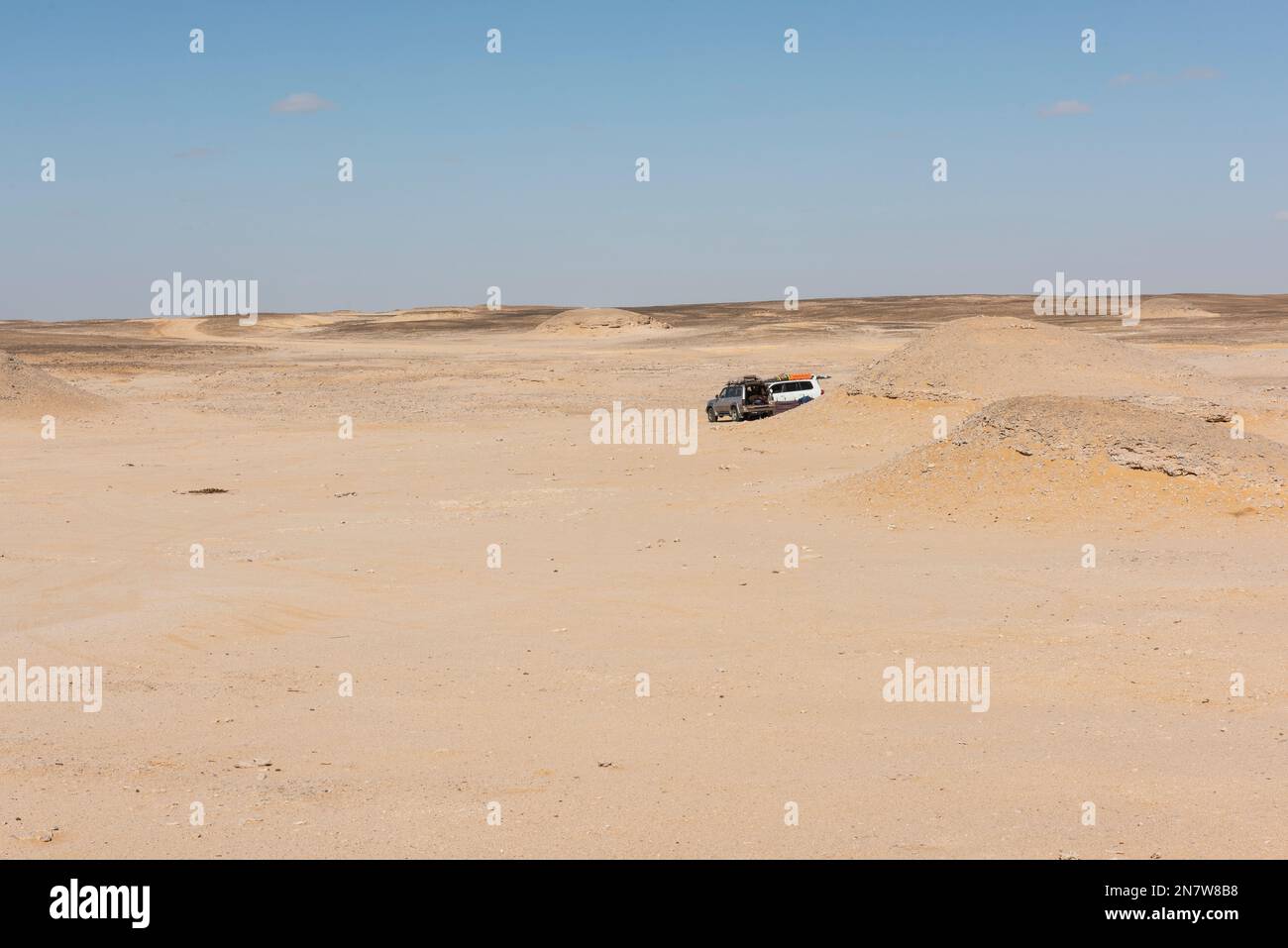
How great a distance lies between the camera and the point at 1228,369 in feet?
172

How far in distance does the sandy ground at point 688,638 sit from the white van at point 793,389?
5636mm

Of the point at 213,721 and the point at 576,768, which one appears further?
the point at 213,721

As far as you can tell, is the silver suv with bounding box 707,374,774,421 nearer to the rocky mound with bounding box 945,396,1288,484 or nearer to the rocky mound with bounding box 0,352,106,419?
the rocky mound with bounding box 945,396,1288,484

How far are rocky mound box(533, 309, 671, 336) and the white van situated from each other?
75.1m

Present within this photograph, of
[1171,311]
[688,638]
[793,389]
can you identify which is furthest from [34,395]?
[1171,311]

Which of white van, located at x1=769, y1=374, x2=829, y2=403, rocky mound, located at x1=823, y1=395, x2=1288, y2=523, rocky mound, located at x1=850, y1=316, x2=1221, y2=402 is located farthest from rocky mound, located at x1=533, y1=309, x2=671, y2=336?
rocky mound, located at x1=823, y1=395, x2=1288, y2=523

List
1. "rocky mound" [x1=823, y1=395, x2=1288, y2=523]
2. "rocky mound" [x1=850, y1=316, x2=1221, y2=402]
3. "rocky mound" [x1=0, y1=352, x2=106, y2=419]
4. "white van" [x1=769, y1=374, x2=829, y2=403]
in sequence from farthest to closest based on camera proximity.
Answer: "rocky mound" [x1=0, y1=352, x2=106, y2=419] → "white van" [x1=769, y1=374, x2=829, y2=403] → "rocky mound" [x1=850, y1=316, x2=1221, y2=402] → "rocky mound" [x1=823, y1=395, x2=1288, y2=523]

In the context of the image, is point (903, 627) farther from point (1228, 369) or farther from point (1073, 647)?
point (1228, 369)

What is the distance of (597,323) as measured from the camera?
117500 mm

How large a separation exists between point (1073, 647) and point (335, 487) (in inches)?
726

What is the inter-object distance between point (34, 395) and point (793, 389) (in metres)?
25.4

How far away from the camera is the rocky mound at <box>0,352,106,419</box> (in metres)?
41.7

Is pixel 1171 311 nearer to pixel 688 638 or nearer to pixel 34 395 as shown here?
pixel 34 395
